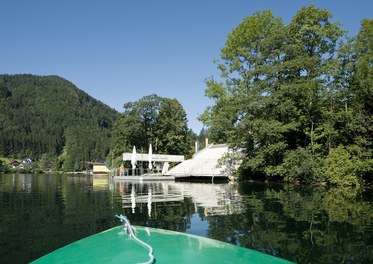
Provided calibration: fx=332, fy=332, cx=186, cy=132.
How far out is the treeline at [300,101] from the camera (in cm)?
2759

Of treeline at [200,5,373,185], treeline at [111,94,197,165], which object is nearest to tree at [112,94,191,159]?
treeline at [111,94,197,165]

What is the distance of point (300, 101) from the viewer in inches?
1275

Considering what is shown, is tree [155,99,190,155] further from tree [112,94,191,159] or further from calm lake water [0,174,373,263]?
calm lake water [0,174,373,263]

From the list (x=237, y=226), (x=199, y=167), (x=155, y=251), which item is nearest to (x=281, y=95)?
(x=199, y=167)

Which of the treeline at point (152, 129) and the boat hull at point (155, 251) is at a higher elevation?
the treeline at point (152, 129)

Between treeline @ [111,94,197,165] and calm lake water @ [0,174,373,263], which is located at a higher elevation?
treeline @ [111,94,197,165]

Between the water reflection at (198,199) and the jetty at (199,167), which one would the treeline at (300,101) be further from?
the water reflection at (198,199)

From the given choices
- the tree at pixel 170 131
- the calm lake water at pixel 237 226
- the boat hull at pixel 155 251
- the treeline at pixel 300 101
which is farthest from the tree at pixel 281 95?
the boat hull at pixel 155 251

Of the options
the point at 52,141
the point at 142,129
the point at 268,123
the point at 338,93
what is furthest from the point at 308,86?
the point at 52,141

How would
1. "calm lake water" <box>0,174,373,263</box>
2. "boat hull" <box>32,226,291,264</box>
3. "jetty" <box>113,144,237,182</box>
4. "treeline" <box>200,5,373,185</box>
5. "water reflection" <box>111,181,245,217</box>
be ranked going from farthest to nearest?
"jetty" <box>113,144,237,182</box> < "treeline" <box>200,5,373,185</box> < "water reflection" <box>111,181,245,217</box> < "calm lake water" <box>0,174,373,263</box> < "boat hull" <box>32,226,291,264</box>

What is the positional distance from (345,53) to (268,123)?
9.64 metres

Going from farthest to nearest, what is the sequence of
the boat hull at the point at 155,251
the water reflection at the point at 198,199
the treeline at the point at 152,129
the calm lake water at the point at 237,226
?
1. the treeline at the point at 152,129
2. the water reflection at the point at 198,199
3. the calm lake water at the point at 237,226
4. the boat hull at the point at 155,251

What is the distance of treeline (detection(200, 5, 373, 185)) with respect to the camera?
2759cm

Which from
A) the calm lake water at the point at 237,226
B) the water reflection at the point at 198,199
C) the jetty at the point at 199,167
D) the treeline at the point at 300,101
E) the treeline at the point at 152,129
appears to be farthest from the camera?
the treeline at the point at 152,129
